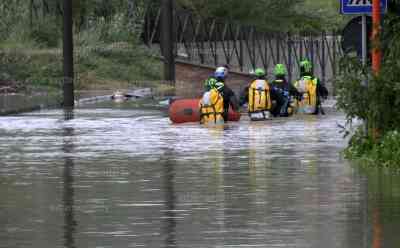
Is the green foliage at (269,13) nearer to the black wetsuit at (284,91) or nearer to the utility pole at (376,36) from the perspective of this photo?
the black wetsuit at (284,91)

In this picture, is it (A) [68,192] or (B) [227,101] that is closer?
(A) [68,192]

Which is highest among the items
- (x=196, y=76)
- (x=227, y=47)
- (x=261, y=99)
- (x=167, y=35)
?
(x=167, y=35)

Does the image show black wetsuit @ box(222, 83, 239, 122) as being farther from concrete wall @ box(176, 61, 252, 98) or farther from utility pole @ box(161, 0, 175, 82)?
concrete wall @ box(176, 61, 252, 98)

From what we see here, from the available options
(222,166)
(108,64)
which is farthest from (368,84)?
(108,64)

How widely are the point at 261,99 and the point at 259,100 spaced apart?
5 cm

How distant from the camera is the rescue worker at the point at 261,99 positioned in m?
29.9

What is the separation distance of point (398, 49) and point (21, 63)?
3134 cm

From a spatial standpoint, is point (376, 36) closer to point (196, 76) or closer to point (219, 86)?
point (219, 86)

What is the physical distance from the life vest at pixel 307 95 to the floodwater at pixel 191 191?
246 inches

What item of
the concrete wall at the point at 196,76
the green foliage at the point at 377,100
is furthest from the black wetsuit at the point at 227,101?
the concrete wall at the point at 196,76

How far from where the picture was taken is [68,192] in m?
15.5

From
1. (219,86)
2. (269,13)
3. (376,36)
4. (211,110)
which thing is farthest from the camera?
(269,13)

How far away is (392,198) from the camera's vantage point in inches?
567

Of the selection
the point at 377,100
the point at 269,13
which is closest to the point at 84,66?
the point at 269,13
